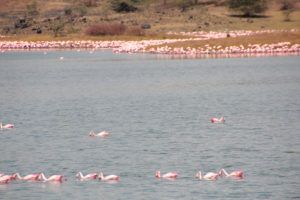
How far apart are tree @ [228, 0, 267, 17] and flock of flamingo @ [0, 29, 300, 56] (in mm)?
10945

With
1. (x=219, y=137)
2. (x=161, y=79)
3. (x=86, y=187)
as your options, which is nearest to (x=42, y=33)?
(x=161, y=79)

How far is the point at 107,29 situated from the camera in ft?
342

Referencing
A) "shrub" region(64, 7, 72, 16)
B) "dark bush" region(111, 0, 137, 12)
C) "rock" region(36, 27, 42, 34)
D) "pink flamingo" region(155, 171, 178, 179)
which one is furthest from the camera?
"shrub" region(64, 7, 72, 16)

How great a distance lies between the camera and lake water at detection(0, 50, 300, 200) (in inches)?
1011

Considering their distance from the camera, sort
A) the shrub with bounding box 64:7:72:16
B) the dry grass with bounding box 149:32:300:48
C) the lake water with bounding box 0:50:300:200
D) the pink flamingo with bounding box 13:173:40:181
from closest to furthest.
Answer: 1. the lake water with bounding box 0:50:300:200
2. the pink flamingo with bounding box 13:173:40:181
3. the dry grass with bounding box 149:32:300:48
4. the shrub with bounding box 64:7:72:16

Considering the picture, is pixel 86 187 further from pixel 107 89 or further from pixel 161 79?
pixel 161 79

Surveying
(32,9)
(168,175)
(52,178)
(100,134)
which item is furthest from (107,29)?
(168,175)

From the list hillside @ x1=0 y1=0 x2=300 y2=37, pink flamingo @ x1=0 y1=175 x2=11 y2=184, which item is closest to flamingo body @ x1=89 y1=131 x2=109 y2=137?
pink flamingo @ x1=0 y1=175 x2=11 y2=184

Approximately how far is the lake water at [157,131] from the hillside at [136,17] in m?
36.5

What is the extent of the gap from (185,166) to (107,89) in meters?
28.4

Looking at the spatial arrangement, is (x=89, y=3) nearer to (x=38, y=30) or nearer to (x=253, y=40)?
(x=38, y=30)

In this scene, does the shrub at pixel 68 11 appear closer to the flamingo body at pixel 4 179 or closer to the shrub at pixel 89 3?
the shrub at pixel 89 3

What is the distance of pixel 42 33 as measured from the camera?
369 ft

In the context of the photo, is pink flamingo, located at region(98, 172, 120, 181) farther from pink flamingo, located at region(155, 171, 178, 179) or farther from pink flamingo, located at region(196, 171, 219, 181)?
pink flamingo, located at region(196, 171, 219, 181)
